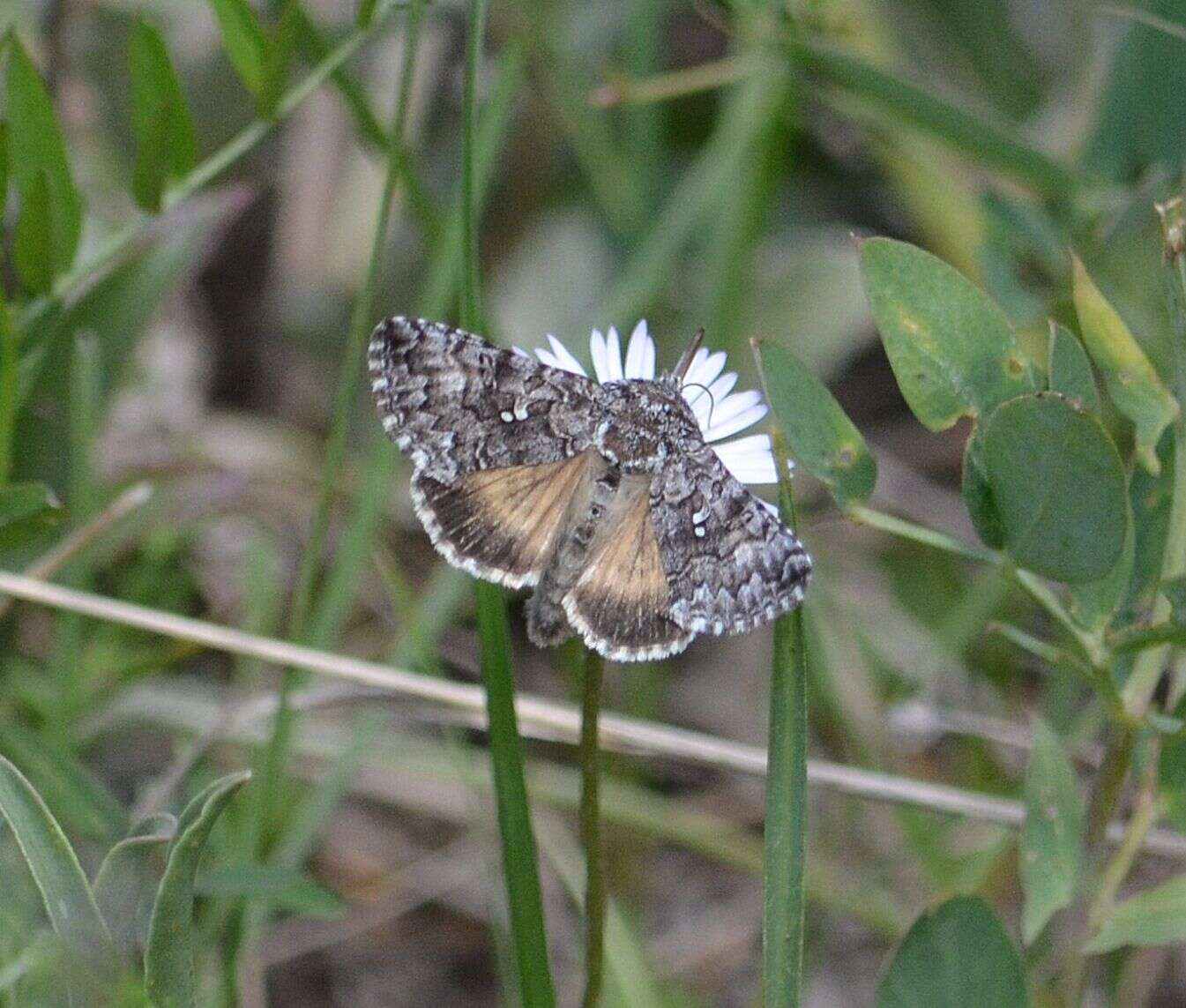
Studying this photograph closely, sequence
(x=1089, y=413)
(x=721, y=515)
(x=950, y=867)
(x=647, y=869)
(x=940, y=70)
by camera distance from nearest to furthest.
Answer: (x=1089, y=413) < (x=721, y=515) < (x=950, y=867) < (x=647, y=869) < (x=940, y=70)

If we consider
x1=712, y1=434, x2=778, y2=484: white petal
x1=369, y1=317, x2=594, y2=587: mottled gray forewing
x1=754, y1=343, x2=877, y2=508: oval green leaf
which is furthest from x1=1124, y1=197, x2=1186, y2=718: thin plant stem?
x1=369, y1=317, x2=594, y2=587: mottled gray forewing

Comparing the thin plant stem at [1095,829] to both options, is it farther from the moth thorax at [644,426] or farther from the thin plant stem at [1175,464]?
the moth thorax at [644,426]

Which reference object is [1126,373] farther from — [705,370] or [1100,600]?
[705,370]

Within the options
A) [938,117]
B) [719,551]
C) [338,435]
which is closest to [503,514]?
[719,551]

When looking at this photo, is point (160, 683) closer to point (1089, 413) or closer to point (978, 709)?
point (978, 709)

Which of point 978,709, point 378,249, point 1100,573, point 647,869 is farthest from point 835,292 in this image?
point 1100,573

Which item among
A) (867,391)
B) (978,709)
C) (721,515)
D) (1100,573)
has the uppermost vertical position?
(867,391)

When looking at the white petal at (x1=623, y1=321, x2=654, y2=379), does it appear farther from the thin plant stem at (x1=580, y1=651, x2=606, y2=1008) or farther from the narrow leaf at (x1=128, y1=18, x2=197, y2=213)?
the narrow leaf at (x1=128, y1=18, x2=197, y2=213)
